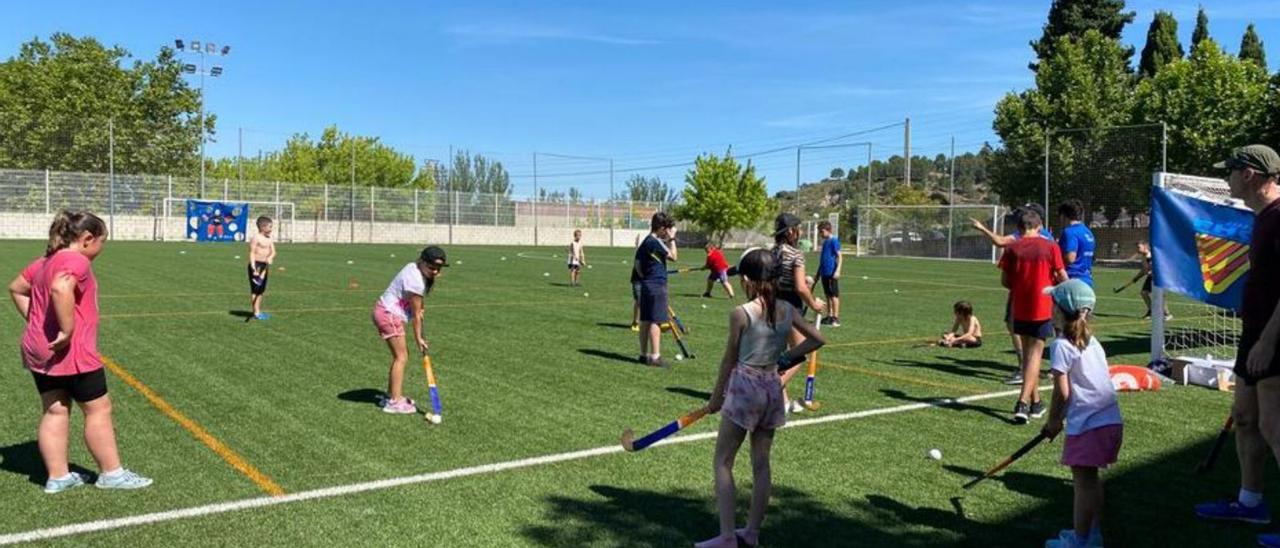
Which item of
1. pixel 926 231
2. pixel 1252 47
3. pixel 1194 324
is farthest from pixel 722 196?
pixel 1194 324

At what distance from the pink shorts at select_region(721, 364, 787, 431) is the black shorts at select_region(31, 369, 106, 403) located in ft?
12.6

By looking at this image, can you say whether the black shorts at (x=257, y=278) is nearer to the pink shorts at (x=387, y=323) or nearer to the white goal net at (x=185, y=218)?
the pink shorts at (x=387, y=323)

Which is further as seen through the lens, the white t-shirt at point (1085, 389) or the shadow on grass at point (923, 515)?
the shadow on grass at point (923, 515)

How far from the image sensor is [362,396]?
347 inches

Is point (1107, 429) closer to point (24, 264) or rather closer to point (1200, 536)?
point (1200, 536)

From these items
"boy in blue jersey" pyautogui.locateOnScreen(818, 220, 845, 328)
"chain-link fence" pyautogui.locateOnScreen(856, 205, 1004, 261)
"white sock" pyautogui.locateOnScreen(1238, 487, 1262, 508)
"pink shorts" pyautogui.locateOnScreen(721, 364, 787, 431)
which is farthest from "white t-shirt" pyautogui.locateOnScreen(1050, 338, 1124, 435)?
"chain-link fence" pyautogui.locateOnScreen(856, 205, 1004, 261)

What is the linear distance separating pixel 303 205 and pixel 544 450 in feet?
182

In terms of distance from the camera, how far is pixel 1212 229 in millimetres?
9555

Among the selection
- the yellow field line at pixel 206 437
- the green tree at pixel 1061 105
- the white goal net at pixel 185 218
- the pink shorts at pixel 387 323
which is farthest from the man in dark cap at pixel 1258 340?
the white goal net at pixel 185 218

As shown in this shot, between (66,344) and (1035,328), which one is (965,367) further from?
(66,344)

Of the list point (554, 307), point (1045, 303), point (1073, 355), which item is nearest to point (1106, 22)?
point (554, 307)

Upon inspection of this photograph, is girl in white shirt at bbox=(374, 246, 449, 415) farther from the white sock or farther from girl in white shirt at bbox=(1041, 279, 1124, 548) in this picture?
the white sock

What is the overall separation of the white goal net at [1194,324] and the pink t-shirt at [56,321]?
8666 mm

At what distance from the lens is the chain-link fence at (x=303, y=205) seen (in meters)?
47.9
